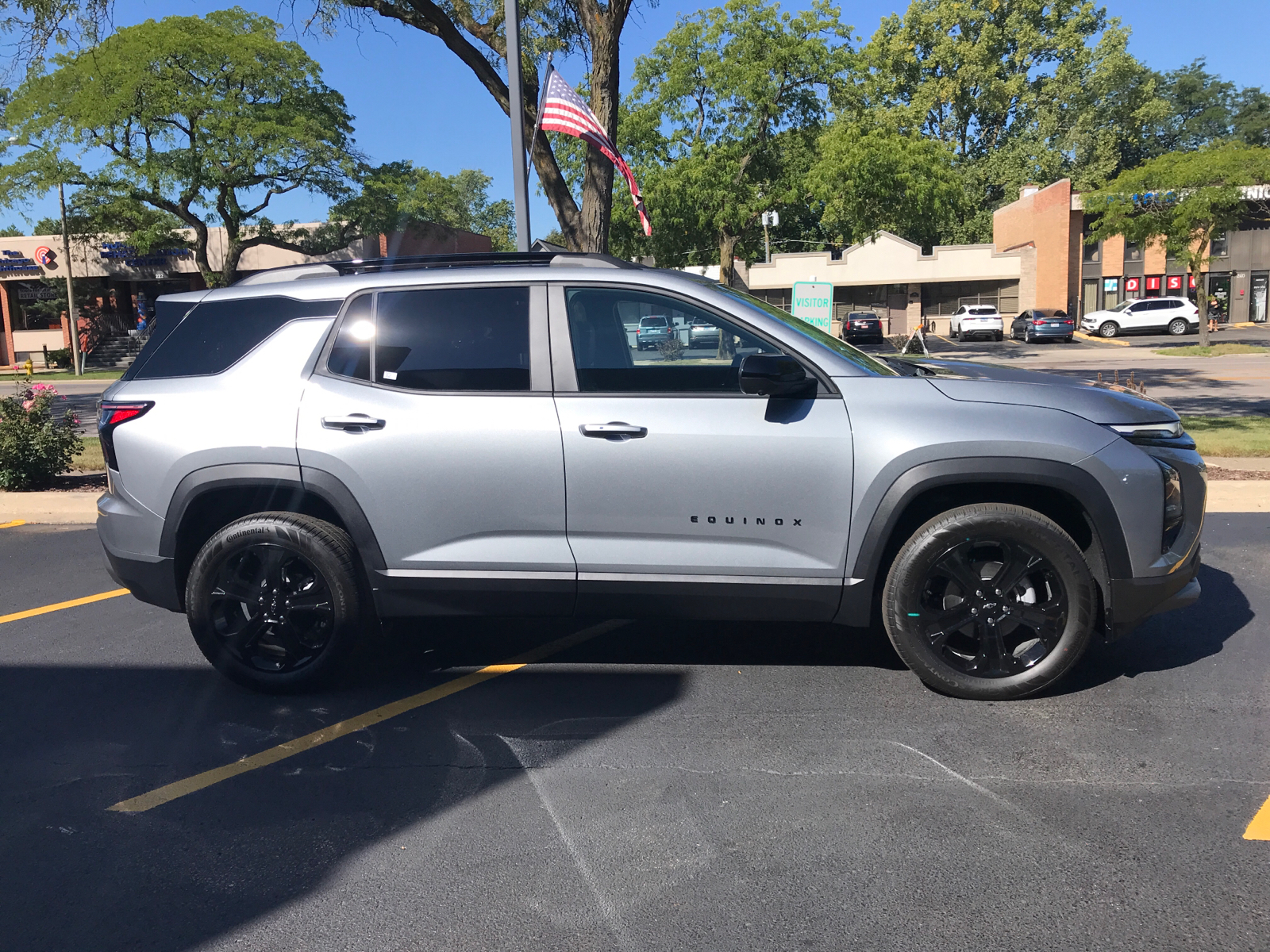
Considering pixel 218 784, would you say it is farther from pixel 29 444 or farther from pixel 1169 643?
pixel 29 444

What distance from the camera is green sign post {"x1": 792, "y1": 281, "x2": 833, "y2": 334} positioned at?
14.0 m

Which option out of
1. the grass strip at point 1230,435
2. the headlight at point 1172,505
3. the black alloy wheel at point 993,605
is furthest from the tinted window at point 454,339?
the grass strip at point 1230,435

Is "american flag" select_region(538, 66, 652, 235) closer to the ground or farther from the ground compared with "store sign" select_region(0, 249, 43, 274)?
closer to the ground

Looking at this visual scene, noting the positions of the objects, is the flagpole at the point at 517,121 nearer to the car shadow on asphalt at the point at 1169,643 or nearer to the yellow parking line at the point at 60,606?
the yellow parking line at the point at 60,606

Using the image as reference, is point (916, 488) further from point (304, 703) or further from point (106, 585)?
point (106, 585)

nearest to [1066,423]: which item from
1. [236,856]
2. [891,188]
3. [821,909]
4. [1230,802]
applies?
[1230,802]

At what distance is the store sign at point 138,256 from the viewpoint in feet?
136

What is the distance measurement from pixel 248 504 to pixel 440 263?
1432 millimetres

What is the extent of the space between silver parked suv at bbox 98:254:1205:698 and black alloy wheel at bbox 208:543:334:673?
0.01 metres

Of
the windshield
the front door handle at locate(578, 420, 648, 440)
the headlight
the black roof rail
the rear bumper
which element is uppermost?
the black roof rail

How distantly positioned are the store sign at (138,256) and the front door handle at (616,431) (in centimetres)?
4235

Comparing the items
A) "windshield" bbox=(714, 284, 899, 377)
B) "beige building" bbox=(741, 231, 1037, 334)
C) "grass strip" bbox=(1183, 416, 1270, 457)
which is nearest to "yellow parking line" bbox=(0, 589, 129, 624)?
Answer: "windshield" bbox=(714, 284, 899, 377)

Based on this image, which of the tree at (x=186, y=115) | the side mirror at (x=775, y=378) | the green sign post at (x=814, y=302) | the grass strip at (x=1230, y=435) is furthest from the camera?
the tree at (x=186, y=115)

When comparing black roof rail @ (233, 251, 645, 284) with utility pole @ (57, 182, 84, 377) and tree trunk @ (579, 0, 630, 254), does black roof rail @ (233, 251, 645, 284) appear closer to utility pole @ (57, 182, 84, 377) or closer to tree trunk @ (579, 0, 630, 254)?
tree trunk @ (579, 0, 630, 254)
